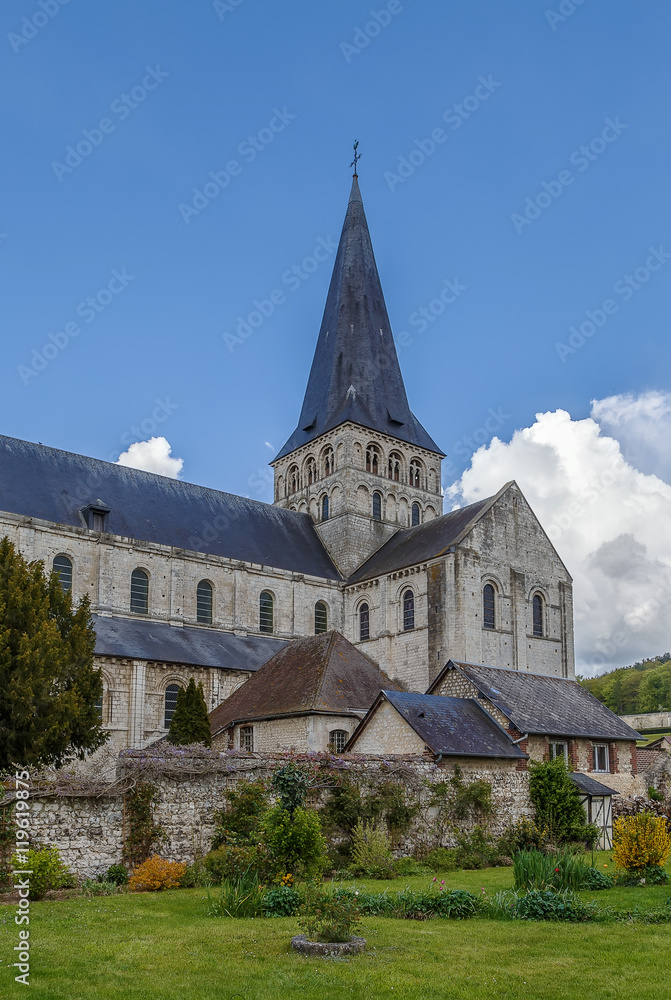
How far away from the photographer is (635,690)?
242ft

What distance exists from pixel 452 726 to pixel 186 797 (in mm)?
7052

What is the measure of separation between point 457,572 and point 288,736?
11062 millimetres

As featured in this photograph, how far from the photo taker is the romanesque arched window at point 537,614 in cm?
3566

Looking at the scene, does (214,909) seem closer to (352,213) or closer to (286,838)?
(286,838)

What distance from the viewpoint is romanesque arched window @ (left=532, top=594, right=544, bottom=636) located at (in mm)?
35656

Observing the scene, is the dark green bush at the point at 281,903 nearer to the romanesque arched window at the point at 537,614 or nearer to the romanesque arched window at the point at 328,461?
the romanesque arched window at the point at 537,614

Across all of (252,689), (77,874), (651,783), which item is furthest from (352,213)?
(77,874)

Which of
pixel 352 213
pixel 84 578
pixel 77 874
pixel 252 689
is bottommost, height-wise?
pixel 77 874

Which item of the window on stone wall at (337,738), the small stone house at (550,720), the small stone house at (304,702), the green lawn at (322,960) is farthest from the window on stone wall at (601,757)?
the green lawn at (322,960)

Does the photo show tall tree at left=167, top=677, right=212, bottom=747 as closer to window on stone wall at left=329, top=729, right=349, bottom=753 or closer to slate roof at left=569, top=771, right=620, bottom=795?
window on stone wall at left=329, top=729, right=349, bottom=753

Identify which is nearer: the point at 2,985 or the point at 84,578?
the point at 2,985

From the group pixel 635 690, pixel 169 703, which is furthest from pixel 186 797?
pixel 635 690

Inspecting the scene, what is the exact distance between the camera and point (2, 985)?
24.2ft

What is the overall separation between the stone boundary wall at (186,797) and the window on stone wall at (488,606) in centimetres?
1505
